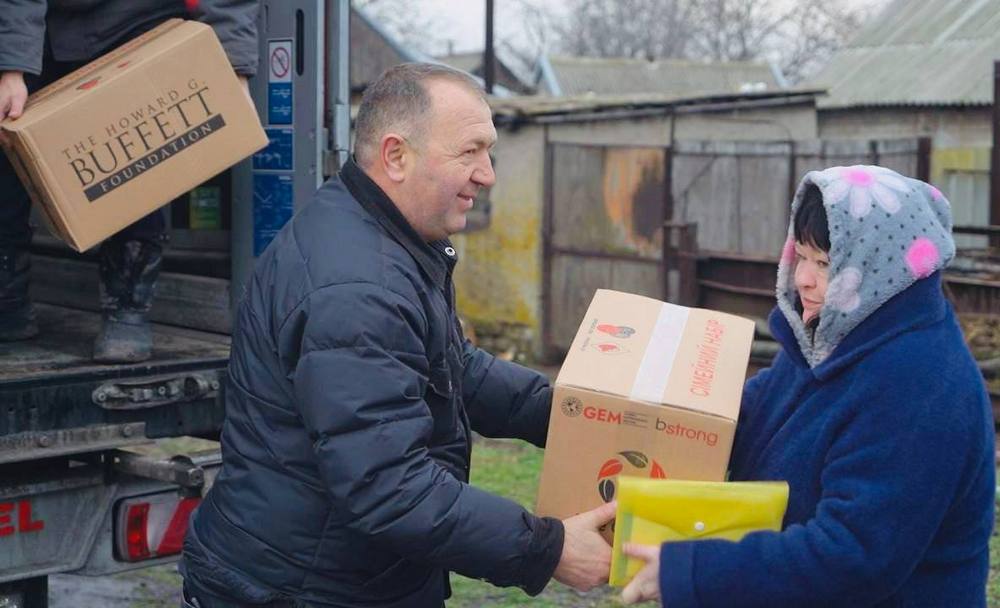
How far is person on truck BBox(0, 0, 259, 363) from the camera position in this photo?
3586mm

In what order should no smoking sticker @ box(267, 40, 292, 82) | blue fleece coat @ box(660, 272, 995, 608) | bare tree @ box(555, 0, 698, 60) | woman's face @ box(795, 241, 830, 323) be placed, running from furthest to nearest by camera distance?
bare tree @ box(555, 0, 698, 60), no smoking sticker @ box(267, 40, 292, 82), woman's face @ box(795, 241, 830, 323), blue fleece coat @ box(660, 272, 995, 608)

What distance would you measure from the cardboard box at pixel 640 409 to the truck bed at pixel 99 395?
1.34m

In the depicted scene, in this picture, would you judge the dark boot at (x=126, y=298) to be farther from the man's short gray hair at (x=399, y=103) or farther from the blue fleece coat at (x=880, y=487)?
the blue fleece coat at (x=880, y=487)

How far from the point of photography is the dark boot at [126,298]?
360 cm

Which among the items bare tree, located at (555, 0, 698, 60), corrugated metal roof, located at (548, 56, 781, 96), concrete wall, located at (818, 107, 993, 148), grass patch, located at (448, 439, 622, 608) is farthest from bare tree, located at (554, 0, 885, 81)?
grass patch, located at (448, 439, 622, 608)

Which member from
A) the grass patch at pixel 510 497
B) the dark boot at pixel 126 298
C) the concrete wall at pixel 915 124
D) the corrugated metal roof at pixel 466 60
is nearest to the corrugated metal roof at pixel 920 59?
the concrete wall at pixel 915 124

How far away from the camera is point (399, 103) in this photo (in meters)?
2.38

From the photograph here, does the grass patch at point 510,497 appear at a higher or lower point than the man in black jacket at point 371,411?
lower

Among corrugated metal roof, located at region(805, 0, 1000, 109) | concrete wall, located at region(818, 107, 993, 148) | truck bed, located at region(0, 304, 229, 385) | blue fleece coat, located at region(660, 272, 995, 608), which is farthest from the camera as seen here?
corrugated metal roof, located at region(805, 0, 1000, 109)

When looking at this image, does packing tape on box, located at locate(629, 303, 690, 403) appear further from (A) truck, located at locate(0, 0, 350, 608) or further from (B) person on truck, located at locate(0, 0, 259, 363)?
(B) person on truck, located at locate(0, 0, 259, 363)

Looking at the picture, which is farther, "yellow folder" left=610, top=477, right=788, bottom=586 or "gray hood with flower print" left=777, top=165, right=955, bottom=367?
"yellow folder" left=610, top=477, right=788, bottom=586

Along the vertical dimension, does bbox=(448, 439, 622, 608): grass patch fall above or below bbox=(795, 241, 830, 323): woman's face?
below

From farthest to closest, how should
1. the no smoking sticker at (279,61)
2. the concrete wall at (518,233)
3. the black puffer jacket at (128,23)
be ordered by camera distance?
the concrete wall at (518,233) < the no smoking sticker at (279,61) < the black puffer jacket at (128,23)

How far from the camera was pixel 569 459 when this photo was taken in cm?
245
